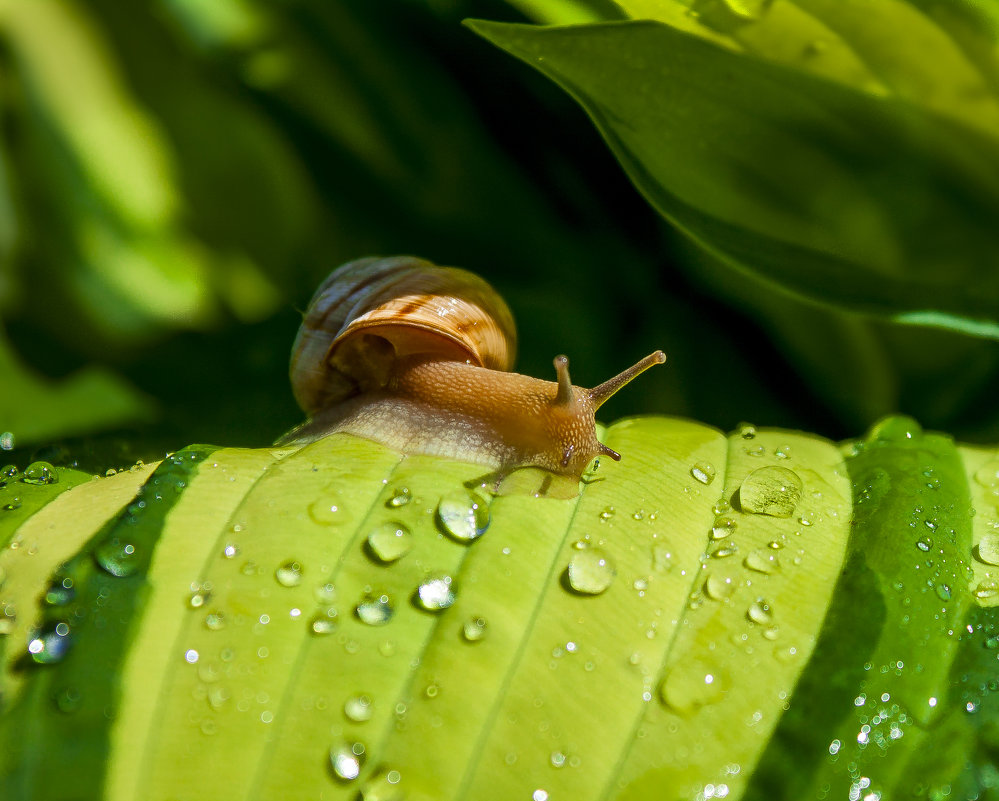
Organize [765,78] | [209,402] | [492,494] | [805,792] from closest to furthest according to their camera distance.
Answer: [805,792]
[492,494]
[765,78]
[209,402]

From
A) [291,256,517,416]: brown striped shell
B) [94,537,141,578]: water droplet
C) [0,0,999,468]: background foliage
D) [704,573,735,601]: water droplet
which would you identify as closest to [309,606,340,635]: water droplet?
[94,537,141,578]: water droplet

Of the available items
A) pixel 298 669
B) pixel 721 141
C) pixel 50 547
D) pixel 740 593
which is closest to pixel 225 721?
pixel 298 669

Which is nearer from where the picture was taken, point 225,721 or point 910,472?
point 225,721

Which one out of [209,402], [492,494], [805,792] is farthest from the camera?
[209,402]

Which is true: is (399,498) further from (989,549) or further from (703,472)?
(989,549)

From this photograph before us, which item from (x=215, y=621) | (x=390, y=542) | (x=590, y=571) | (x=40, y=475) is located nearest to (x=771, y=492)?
(x=590, y=571)

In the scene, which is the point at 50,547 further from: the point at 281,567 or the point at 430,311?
the point at 430,311

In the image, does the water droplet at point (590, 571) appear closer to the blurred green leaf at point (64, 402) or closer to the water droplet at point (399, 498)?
the water droplet at point (399, 498)
